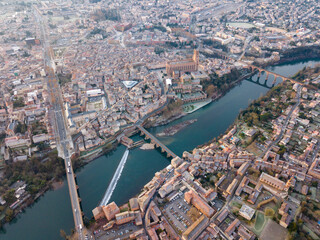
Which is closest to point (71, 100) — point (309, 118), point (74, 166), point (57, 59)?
point (74, 166)

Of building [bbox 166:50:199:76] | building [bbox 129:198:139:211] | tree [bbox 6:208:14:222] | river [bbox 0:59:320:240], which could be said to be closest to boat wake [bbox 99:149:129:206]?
river [bbox 0:59:320:240]

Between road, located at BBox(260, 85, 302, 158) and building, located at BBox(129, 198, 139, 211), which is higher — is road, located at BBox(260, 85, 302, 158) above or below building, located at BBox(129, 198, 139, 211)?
above

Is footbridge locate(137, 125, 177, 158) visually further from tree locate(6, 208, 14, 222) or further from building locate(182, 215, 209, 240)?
tree locate(6, 208, 14, 222)

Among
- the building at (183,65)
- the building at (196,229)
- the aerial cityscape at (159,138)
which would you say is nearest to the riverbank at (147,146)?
the aerial cityscape at (159,138)

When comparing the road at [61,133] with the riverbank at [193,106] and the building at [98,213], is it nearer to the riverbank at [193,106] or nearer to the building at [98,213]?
the building at [98,213]

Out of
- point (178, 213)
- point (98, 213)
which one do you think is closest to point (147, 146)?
A: point (178, 213)

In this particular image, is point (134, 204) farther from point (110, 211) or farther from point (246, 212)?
point (246, 212)

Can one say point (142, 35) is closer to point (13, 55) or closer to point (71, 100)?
point (13, 55)
